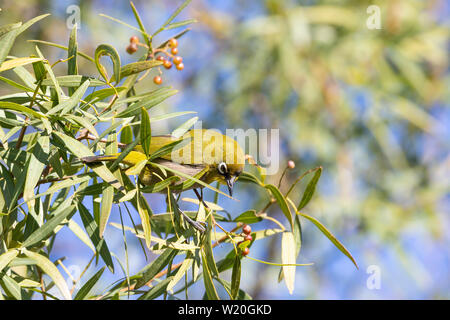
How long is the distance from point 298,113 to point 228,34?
4.92 feet

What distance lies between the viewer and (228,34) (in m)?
6.43

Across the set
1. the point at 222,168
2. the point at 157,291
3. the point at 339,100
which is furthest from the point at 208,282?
the point at 339,100

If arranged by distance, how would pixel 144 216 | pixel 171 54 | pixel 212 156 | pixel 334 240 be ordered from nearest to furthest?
1. pixel 144 216
2. pixel 334 240
3. pixel 171 54
4. pixel 212 156

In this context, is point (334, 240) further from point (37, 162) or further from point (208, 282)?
point (37, 162)

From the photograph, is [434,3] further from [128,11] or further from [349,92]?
[128,11]

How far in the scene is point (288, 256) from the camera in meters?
1.65

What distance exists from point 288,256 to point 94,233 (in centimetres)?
64

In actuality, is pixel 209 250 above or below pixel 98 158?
below

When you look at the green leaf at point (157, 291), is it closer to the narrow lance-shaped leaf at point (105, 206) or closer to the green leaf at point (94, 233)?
the green leaf at point (94, 233)

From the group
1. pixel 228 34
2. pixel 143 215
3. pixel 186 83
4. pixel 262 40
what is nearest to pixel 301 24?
pixel 262 40

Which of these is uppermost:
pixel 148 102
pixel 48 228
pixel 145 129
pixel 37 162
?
pixel 148 102

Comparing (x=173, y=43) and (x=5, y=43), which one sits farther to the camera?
(x=173, y=43)

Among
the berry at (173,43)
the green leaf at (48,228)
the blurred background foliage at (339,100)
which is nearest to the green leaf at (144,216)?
the green leaf at (48,228)

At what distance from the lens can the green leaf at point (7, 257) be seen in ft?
4.22
